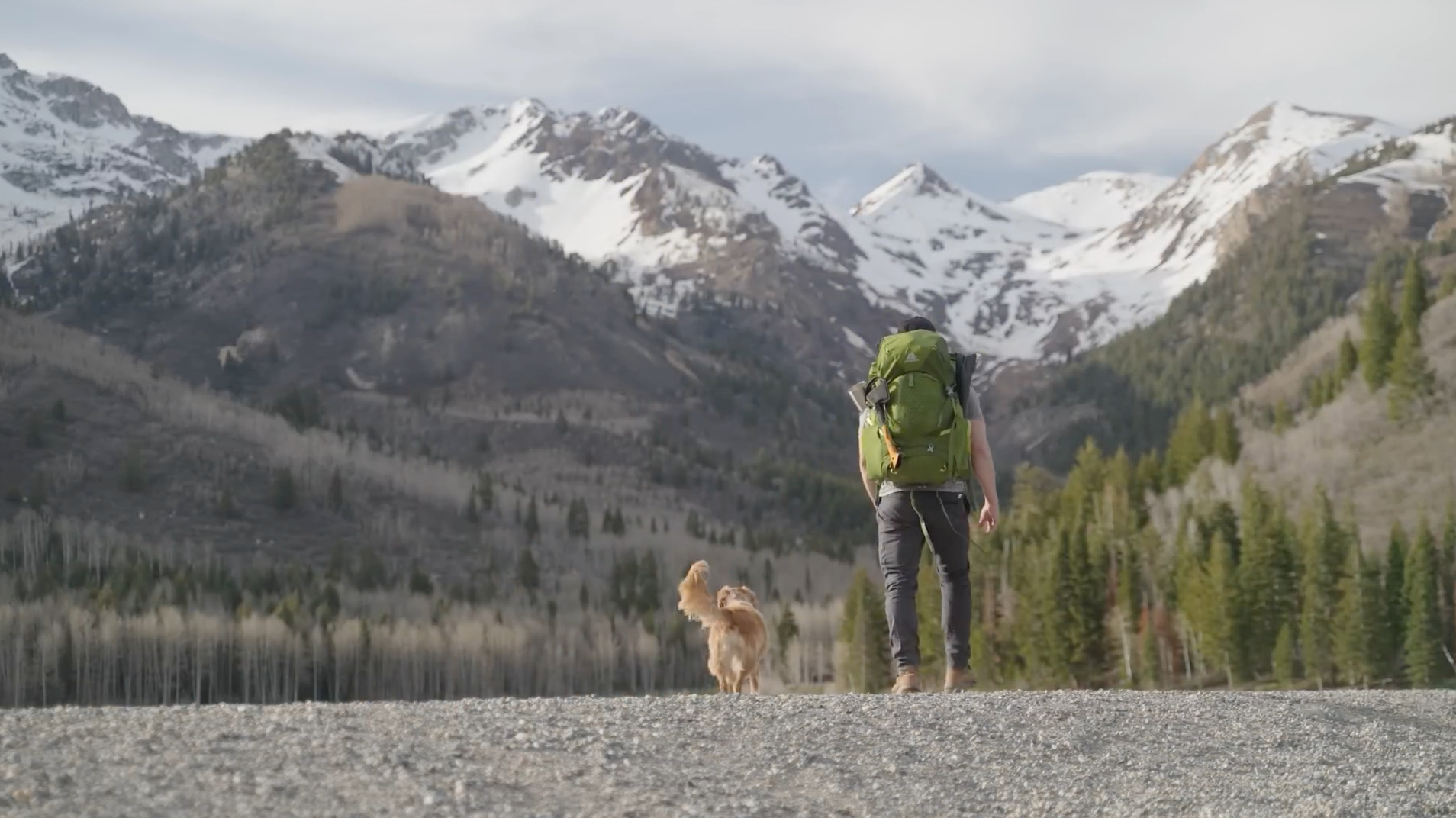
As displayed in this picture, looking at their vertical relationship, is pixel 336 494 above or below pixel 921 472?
above

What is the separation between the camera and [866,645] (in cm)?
8725

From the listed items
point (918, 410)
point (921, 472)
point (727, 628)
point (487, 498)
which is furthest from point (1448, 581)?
point (487, 498)

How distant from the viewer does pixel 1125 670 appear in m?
87.7

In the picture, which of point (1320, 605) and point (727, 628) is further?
point (1320, 605)

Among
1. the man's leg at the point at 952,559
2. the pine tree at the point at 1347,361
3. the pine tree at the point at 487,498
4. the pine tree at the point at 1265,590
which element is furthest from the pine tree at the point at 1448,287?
the man's leg at the point at 952,559

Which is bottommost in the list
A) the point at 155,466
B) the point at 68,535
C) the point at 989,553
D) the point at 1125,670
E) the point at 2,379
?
the point at 1125,670

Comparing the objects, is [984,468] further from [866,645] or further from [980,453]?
[866,645]

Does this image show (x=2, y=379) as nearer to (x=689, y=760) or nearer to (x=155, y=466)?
(x=155, y=466)

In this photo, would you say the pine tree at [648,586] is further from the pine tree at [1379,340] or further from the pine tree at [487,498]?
the pine tree at [1379,340]

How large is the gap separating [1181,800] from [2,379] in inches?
7837

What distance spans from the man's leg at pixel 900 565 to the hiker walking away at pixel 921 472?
1 cm

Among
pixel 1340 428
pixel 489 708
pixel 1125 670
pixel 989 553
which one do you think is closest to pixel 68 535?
pixel 989 553

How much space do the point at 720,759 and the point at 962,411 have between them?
4950mm

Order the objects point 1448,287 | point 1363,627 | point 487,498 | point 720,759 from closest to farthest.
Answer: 1. point 720,759
2. point 1363,627
3. point 1448,287
4. point 487,498
